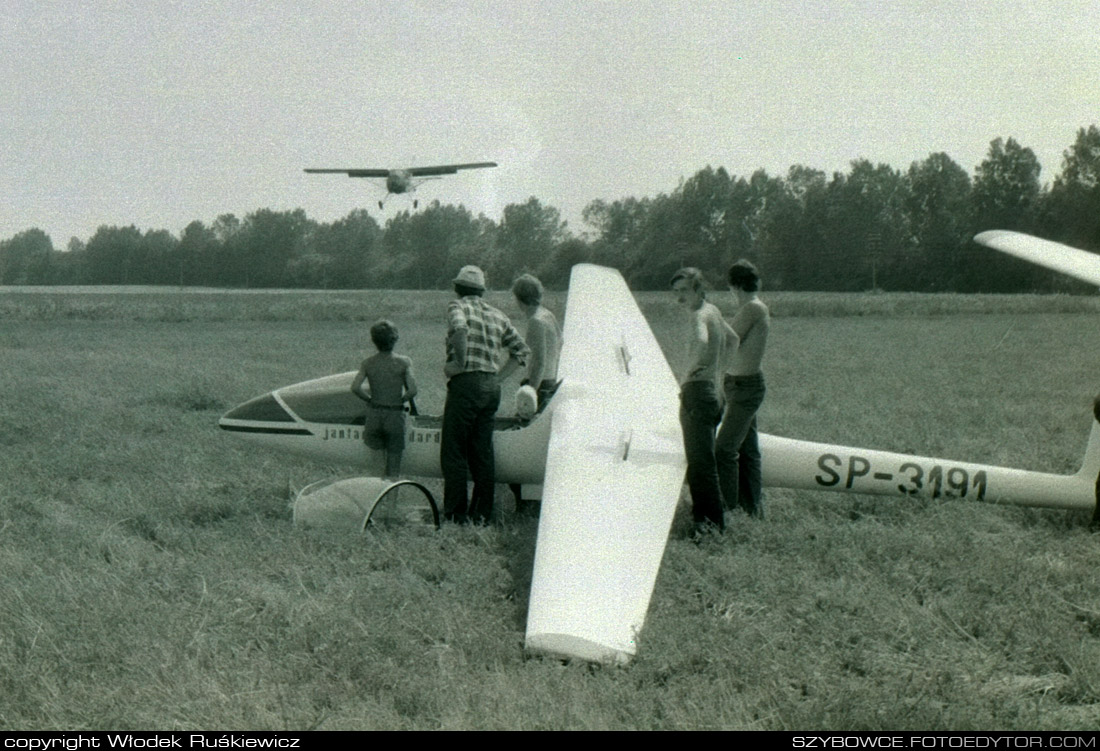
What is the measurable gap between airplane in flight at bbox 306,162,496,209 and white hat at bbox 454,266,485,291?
36604mm

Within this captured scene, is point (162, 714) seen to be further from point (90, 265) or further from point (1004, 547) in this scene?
point (90, 265)

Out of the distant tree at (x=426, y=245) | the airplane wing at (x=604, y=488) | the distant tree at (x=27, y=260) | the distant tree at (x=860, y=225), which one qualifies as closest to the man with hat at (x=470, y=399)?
the airplane wing at (x=604, y=488)

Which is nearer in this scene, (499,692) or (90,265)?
(499,692)

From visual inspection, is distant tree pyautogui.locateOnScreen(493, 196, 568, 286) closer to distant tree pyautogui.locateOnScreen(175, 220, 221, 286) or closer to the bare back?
the bare back

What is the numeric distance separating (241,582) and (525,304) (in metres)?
3.39

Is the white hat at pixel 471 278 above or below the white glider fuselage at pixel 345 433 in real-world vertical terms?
above

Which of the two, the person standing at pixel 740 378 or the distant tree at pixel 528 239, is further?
the distant tree at pixel 528 239

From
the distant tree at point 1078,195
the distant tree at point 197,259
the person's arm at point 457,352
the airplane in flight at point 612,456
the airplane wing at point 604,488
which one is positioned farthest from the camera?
the distant tree at point 197,259

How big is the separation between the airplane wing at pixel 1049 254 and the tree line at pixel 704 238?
52.5ft

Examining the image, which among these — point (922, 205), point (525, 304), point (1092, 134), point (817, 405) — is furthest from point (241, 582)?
point (922, 205)

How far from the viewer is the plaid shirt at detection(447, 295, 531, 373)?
7184mm

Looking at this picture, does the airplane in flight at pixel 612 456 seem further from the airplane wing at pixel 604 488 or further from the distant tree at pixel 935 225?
the distant tree at pixel 935 225

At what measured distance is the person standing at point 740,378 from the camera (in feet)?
23.6

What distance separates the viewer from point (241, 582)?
18.8ft
